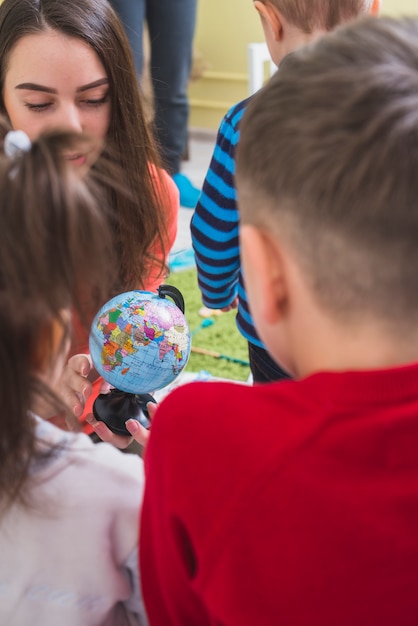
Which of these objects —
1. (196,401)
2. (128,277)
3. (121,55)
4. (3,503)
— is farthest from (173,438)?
(121,55)

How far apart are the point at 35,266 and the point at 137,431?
474mm

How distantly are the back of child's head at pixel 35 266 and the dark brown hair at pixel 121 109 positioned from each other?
667 millimetres

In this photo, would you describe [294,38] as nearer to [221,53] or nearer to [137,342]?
[137,342]

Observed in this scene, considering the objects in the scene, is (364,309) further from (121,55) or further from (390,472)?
(121,55)

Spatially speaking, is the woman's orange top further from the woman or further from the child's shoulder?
the child's shoulder

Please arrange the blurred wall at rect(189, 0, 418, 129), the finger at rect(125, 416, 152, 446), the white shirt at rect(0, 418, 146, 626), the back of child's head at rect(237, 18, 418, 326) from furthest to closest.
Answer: the blurred wall at rect(189, 0, 418, 129) → the finger at rect(125, 416, 152, 446) → the white shirt at rect(0, 418, 146, 626) → the back of child's head at rect(237, 18, 418, 326)

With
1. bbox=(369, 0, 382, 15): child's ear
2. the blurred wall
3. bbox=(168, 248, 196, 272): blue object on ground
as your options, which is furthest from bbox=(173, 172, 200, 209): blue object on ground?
bbox=(369, 0, 382, 15): child's ear

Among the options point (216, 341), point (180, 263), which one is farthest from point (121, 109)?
point (180, 263)

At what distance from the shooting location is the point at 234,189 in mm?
1321

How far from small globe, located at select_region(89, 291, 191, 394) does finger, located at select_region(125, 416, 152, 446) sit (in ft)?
0.22

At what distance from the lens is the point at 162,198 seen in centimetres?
149

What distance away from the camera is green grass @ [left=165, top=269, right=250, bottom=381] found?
7.28ft

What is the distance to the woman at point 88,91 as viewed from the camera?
127 cm

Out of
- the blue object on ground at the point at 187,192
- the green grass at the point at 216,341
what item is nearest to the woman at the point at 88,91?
the green grass at the point at 216,341
